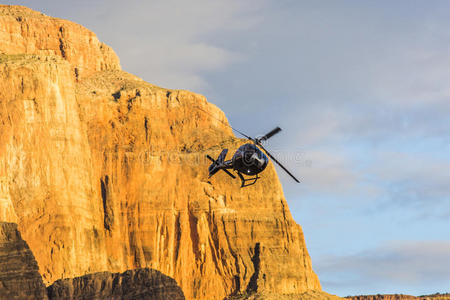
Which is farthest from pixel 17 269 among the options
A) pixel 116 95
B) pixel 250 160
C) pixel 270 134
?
pixel 270 134

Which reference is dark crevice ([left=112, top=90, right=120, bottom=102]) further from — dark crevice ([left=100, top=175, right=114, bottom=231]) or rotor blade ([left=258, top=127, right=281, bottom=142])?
rotor blade ([left=258, top=127, right=281, bottom=142])

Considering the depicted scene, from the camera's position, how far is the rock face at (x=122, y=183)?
116m

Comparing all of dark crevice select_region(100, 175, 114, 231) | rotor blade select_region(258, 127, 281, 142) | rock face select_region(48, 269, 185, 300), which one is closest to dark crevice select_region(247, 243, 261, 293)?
rock face select_region(48, 269, 185, 300)

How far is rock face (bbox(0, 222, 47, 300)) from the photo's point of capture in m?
103

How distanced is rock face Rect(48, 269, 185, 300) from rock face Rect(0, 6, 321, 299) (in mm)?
4371

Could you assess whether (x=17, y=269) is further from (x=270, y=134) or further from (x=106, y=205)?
(x=270, y=134)

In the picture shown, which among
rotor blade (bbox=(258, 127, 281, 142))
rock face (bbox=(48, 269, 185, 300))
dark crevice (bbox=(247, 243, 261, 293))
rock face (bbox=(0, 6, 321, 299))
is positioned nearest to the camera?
rotor blade (bbox=(258, 127, 281, 142))

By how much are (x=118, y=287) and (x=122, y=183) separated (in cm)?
2387

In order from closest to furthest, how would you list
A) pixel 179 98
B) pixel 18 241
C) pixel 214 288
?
1. pixel 18 241
2. pixel 214 288
3. pixel 179 98

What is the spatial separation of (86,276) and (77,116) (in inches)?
950

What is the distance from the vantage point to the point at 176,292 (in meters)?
112

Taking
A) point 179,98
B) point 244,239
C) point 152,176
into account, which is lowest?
point 244,239

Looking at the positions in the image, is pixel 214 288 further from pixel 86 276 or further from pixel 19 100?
pixel 19 100

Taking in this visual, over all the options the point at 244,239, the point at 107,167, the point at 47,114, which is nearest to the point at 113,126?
the point at 107,167
